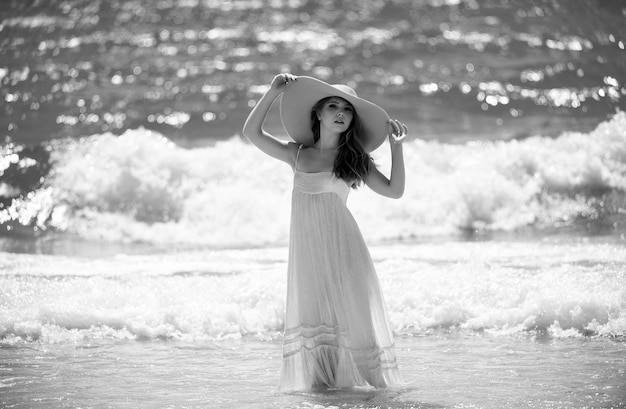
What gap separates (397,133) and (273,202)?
703 cm

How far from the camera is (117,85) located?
15898 mm

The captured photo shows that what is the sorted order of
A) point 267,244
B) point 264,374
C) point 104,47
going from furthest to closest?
point 104,47 < point 267,244 < point 264,374

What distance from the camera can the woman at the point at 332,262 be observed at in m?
4.57

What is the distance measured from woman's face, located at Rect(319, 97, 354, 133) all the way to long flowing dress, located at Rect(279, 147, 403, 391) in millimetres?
246

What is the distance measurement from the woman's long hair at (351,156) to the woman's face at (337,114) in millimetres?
28

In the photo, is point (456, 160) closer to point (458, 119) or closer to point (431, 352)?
point (458, 119)

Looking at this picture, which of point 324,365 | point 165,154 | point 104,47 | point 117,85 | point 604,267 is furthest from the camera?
point 104,47

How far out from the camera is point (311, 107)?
15.4 ft

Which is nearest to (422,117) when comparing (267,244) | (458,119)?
(458,119)

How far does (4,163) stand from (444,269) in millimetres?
7204

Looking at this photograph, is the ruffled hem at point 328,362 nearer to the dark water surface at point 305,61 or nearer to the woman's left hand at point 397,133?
the woman's left hand at point 397,133

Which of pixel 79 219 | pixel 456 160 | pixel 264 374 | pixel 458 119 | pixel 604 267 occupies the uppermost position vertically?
pixel 458 119

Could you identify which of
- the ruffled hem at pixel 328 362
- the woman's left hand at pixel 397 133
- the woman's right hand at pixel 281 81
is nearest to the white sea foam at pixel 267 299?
the ruffled hem at pixel 328 362

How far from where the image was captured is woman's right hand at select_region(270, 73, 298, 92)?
14.8 feet
